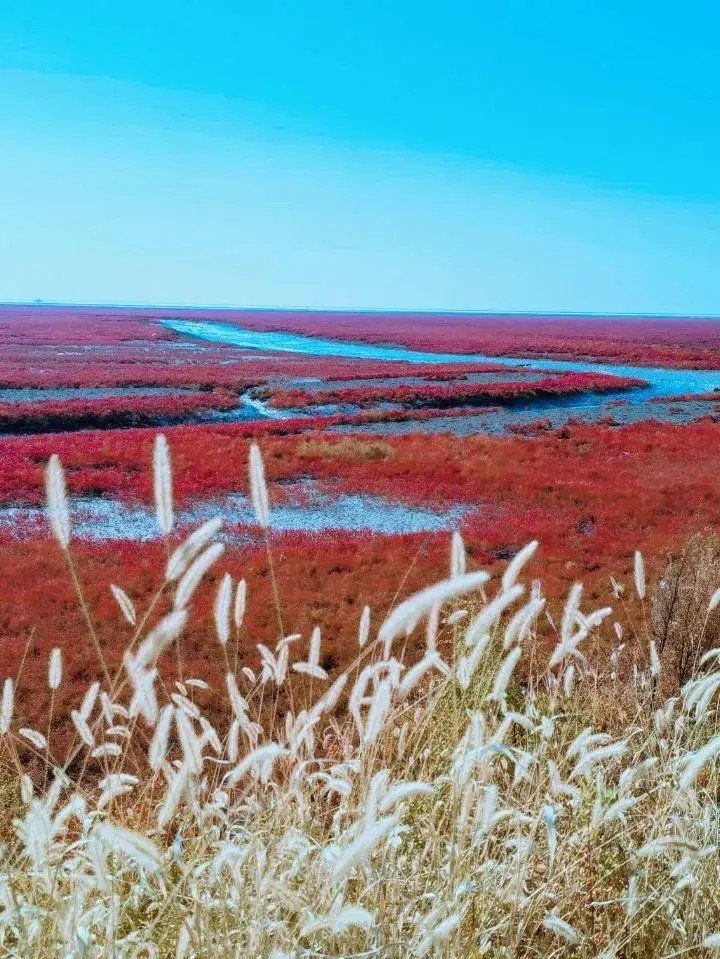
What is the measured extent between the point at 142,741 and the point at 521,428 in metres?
24.6

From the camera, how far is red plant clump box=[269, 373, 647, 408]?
3716 cm

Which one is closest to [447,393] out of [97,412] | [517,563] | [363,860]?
[97,412]

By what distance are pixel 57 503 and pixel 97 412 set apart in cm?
3048

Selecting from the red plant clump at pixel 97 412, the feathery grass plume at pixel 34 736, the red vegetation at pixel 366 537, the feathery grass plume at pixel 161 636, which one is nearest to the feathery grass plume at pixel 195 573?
the feathery grass plume at pixel 161 636

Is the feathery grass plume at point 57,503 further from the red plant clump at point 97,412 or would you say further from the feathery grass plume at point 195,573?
the red plant clump at point 97,412

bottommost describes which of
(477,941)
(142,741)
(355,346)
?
(142,741)

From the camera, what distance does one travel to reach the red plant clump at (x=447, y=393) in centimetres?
3716

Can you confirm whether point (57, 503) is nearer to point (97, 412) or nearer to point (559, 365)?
point (97, 412)

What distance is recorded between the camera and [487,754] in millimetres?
2297

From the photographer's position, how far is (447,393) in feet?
129

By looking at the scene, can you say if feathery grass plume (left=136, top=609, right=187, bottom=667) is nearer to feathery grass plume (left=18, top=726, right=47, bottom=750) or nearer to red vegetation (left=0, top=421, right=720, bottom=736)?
feathery grass plume (left=18, top=726, right=47, bottom=750)

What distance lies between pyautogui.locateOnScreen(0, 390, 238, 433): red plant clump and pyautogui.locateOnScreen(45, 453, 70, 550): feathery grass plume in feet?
93.6

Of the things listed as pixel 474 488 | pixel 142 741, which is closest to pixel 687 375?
pixel 474 488

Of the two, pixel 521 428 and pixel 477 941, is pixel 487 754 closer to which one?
pixel 477 941
